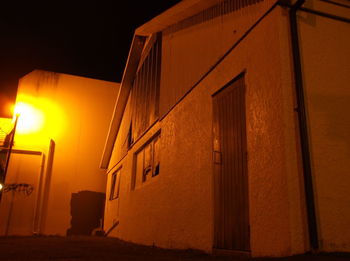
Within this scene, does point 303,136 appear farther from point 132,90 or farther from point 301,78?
point 132,90

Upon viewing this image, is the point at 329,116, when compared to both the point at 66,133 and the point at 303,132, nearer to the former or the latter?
the point at 303,132

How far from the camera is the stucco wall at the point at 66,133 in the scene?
1412cm

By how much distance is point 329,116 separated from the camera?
3783 mm

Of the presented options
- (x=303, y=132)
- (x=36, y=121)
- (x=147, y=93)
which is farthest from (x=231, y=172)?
(x=36, y=121)

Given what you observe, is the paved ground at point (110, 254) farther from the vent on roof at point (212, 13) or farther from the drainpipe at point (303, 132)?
the vent on roof at point (212, 13)

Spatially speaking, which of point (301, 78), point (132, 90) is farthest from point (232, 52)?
point (132, 90)

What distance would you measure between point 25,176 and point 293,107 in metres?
12.6

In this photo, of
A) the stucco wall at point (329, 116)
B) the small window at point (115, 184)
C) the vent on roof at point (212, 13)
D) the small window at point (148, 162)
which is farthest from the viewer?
the small window at point (115, 184)

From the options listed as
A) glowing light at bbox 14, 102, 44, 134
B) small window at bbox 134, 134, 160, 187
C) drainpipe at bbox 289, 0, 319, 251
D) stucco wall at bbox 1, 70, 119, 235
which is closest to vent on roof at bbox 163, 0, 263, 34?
drainpipe at bbox 289, 0, 319, 251

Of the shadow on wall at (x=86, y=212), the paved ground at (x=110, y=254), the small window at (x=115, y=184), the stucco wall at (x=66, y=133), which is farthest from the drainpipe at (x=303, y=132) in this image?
the shadow on wall at (x=86, y=212)

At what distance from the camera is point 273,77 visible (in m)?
3.90

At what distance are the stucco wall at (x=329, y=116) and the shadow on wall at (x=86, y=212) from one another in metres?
12.4

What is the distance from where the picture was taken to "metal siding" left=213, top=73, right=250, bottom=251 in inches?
170

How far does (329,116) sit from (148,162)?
560cm
